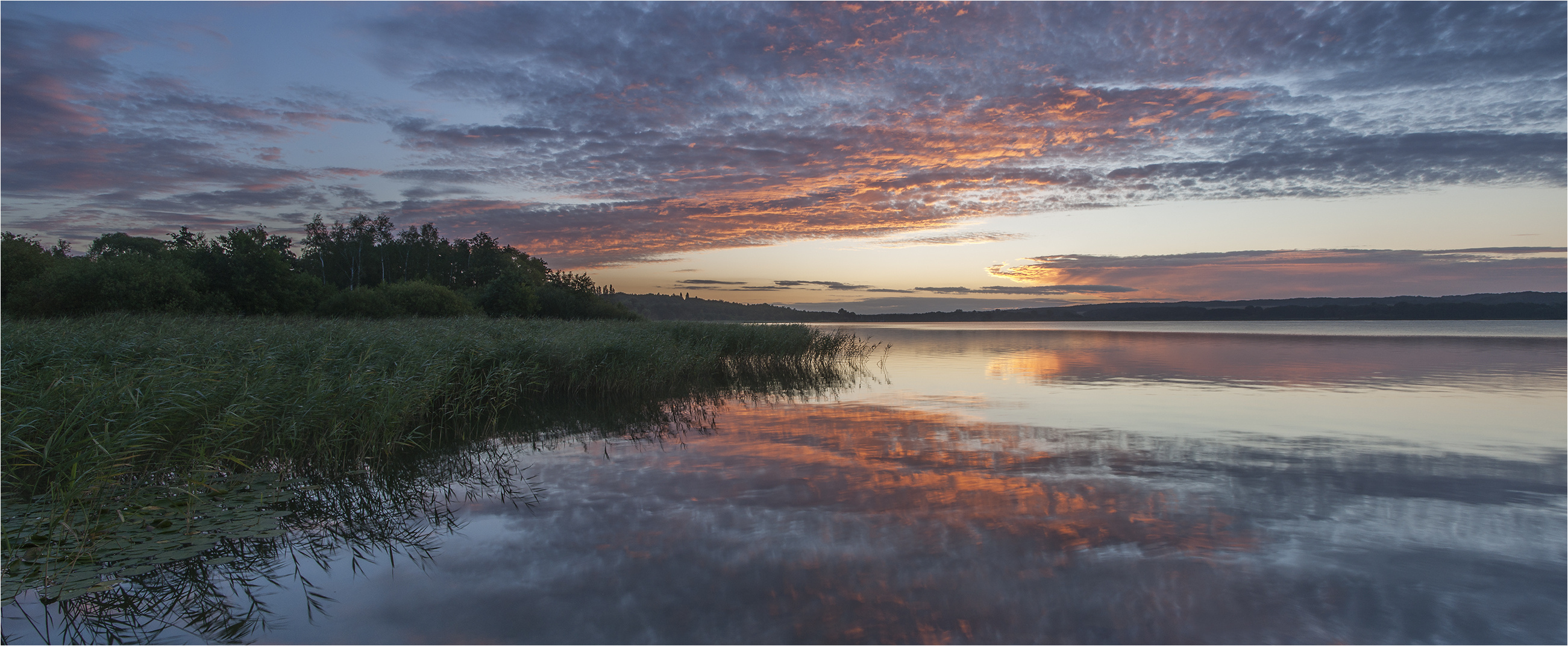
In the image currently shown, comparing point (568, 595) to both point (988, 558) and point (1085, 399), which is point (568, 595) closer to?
point (988, 558)

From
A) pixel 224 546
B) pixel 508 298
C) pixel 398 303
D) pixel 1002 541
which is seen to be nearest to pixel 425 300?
pixel 398 303

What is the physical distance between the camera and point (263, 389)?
830 centimetres

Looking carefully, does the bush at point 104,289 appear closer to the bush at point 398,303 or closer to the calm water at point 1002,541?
the bush at point 398,303

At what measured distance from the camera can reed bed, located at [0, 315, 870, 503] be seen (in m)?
6.16

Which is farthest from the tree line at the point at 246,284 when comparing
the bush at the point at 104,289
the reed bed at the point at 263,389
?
the reed bed at the point at 263,389

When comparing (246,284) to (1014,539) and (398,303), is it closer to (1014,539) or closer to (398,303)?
(398,303)

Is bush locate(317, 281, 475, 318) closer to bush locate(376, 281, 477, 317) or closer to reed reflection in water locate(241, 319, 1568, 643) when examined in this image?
bush locate(376, 281, 477, 317)

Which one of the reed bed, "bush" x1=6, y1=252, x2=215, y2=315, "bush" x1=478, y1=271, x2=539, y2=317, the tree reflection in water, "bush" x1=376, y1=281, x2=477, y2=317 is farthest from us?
"bush" x1=478, y1=271, x2=539, y2=317

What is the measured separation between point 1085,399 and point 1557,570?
34.6 feet

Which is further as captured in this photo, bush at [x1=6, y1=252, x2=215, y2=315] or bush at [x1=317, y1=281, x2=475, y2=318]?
bush at [x1=317, y1=281, x2=475, y2=318]

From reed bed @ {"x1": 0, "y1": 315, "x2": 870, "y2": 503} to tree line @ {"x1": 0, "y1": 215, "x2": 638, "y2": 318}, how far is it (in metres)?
14.9

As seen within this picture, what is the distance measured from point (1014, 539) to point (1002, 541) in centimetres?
14

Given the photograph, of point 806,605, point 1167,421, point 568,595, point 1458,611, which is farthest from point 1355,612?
point 1167,421

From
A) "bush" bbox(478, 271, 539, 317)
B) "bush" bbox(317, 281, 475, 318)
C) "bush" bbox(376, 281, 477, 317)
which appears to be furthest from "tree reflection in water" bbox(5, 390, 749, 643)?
"bush" bbox(478, 271, 539, 317)
